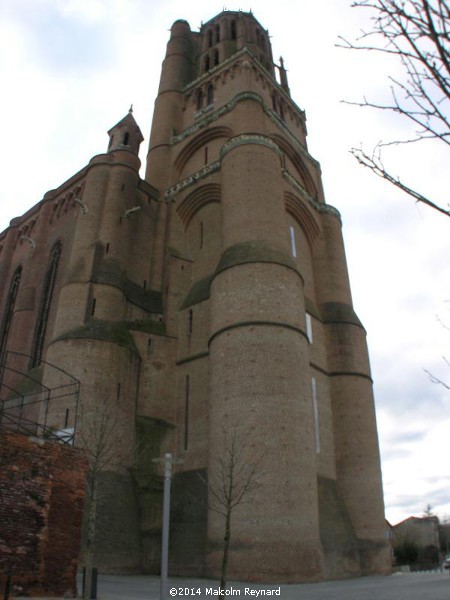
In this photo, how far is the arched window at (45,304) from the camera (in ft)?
76.4

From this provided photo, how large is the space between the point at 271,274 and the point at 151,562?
10.2 m

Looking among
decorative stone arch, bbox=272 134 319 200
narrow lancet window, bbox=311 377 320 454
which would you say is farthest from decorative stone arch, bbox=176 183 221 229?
narrow lancet window, bbox=311 377 320 454

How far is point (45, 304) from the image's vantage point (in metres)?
24.4

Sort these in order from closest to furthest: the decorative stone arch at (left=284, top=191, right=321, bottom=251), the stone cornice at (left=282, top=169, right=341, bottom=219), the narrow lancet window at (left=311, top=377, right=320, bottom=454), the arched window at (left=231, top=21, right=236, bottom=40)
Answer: the narrow lancet window at (left=311, top=377, right=320, bottom=454) < the decorative stone arch at (left=284, top=191, right=321, bottom=251) < the stone cornice at (left=282, top=169, right=341, bottom=219) < the arched window at (left=231, top=21, right=236, bottom=40)

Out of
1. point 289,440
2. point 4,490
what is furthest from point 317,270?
Answer: point 4,490

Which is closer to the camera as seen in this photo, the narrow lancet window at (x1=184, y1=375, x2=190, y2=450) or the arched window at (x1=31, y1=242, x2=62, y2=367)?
the narrow lancet window at (x1=184, y1=375, x2=190, y2=450)

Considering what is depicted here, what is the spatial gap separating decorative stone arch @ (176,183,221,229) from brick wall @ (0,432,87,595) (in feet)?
54.9

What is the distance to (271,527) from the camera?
1384 centimetres

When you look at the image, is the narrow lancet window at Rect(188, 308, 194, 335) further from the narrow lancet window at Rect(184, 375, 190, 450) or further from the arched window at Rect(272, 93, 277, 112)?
the arched window at Rect(272, 93, 277, 112)

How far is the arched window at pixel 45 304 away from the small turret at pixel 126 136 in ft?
19.8

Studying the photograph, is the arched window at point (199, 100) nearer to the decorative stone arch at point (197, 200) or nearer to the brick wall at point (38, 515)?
the decorative stone arch at point (197, 200)

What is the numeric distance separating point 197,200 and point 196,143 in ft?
15.1

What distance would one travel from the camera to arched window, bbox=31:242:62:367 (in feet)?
76.4

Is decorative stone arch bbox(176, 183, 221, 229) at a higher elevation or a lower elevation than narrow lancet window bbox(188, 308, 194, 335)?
higher
